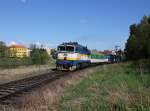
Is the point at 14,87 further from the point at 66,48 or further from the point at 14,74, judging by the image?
the point at 66,48

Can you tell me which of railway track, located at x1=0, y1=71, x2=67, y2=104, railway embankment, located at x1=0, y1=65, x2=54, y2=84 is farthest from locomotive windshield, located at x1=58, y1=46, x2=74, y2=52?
railway track, located at x1=0, y1=71, x2=67, y2=104

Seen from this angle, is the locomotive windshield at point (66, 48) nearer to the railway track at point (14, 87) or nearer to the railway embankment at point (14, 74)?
the railway embankment at point (14, 74)

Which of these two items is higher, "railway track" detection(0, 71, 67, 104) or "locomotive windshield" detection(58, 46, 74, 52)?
"locomotive windshield" detection(58, 46, 74, 52)

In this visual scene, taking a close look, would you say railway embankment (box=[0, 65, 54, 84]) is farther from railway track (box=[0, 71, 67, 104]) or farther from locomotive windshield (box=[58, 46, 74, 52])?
locomotive windshield (box=[58, 46, 74, 52])

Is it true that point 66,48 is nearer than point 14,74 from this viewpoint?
No

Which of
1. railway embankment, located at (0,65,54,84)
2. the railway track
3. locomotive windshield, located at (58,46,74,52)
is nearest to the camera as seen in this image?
the railway track

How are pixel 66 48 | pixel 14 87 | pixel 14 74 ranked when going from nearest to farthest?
pixel 14 87 < pixel 14 74 < pixel 66 48

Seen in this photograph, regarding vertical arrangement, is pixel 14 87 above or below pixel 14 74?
below

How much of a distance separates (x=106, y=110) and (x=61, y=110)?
158 centimetres

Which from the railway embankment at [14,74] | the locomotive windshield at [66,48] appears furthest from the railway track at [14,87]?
the locomotive windshield at [66,48]

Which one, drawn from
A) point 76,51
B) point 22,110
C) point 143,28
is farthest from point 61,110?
point 143,28

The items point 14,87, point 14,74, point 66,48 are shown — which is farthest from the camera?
point 66,48

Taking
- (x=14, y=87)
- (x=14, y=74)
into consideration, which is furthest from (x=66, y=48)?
(x=14, y=87)

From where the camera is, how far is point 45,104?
12.0 metres
